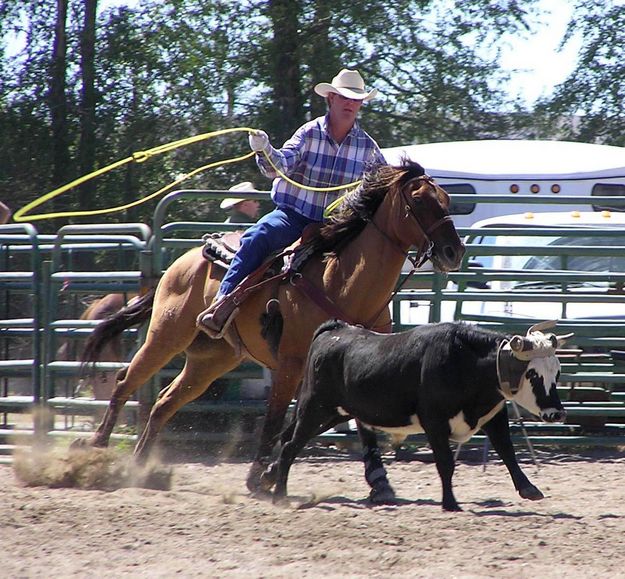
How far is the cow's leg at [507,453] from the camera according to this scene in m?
5.75

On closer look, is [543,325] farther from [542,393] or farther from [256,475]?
[256,475]

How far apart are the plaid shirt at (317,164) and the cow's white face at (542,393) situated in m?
1.78

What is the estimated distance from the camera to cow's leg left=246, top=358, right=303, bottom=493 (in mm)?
6578

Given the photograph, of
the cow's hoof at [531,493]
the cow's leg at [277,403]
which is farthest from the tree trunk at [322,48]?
the cow's hoof at [531,493]

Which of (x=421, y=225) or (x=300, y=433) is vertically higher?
(x=421, y=225)

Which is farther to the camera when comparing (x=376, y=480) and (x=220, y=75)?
(x=220, y=75)

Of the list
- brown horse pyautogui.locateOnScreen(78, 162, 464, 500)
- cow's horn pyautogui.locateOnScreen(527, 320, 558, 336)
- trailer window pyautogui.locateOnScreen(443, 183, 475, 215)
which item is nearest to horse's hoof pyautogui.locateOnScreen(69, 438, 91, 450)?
brown horse pyautogui.locateOnScreen(78, 162, 464, 500)

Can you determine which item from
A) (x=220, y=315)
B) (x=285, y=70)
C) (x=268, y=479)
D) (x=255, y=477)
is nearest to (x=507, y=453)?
(x=268, y=479)

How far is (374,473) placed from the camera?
250 inches

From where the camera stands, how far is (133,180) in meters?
16.0

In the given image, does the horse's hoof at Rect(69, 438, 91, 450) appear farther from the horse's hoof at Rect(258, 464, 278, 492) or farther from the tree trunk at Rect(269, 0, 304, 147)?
the tree trunk at Rect(269, 0, 304, 147)

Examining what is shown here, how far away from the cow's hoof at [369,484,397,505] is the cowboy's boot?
135 centimetres

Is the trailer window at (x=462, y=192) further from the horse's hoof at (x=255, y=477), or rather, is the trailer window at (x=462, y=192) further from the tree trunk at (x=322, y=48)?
the tree trunk at (x=322, y=48)

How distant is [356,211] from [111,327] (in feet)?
6.83
